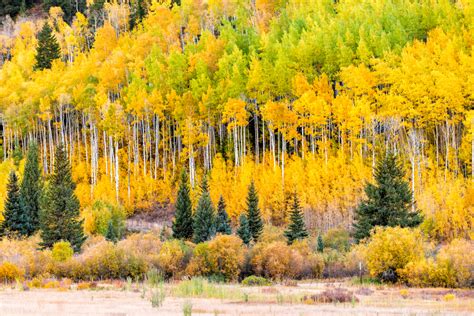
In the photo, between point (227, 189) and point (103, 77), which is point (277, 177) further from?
point (103, 77)

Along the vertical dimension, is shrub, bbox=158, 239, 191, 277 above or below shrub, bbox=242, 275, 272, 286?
above

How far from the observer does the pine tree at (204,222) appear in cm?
4267

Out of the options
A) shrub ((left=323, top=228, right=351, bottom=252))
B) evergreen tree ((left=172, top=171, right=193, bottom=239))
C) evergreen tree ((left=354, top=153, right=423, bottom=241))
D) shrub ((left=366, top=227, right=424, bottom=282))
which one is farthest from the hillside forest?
shrub ((left=366, top=227, right=424, bottom=282))

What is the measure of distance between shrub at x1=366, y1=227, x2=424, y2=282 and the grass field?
211 cm

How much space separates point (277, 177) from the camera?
5122cm

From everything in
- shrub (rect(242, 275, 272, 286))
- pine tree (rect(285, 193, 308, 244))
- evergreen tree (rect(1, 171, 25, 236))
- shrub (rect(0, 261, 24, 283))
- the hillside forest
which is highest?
the hillside forest

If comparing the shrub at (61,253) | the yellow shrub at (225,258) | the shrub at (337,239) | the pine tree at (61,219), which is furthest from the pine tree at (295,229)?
the shrub at (61,253)

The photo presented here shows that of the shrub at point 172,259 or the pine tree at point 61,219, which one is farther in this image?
the pine tree at point 61,219

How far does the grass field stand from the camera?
1819cm

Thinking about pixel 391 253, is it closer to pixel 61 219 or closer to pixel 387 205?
pixel 387 205

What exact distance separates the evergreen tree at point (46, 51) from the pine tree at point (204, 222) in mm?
44992

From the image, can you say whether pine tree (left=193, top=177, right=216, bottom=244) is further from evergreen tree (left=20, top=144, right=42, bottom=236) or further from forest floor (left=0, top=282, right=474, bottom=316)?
forest floor (left=0, top=282, right=474, bottom=316)

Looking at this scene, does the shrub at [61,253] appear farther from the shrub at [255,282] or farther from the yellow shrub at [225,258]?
the shrub at [255,282]

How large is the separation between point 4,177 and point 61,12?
175 feet
